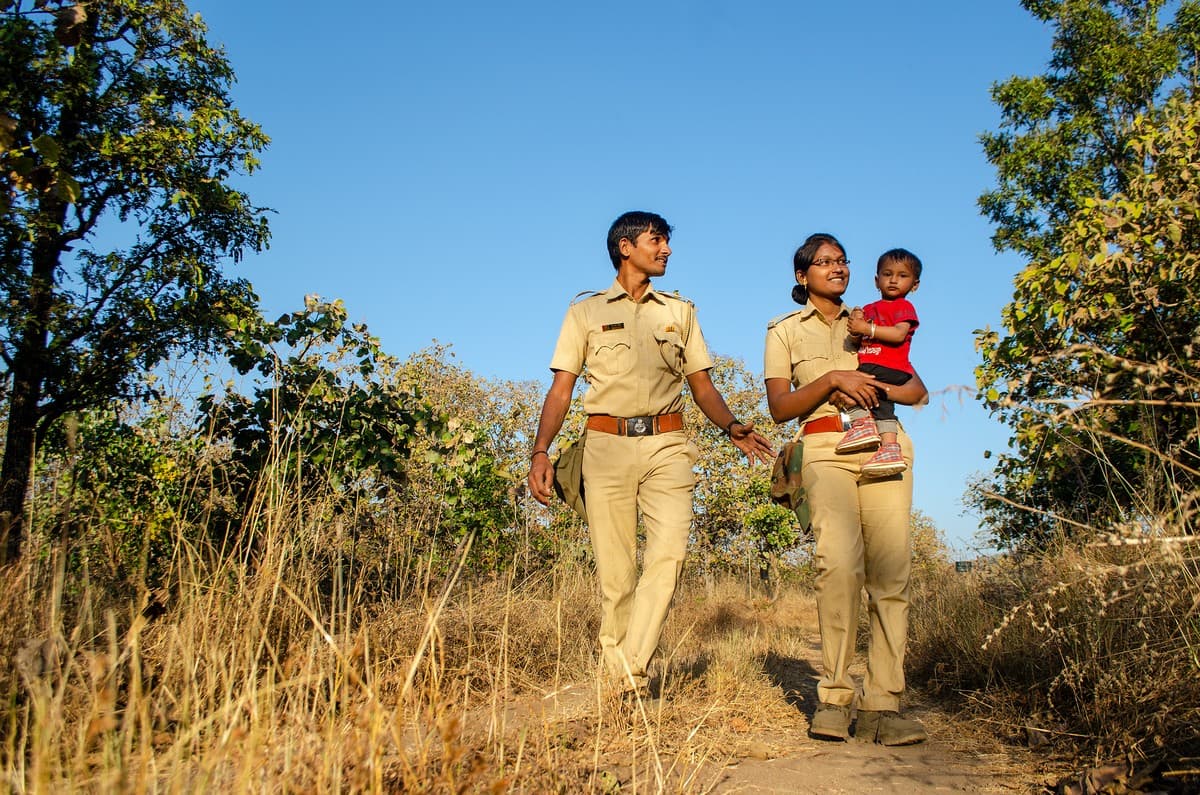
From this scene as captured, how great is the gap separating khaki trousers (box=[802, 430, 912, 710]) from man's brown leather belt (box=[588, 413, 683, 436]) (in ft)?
A: 2.40

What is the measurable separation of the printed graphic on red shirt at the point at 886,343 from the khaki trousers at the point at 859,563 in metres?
0.36

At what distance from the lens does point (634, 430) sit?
4.46m

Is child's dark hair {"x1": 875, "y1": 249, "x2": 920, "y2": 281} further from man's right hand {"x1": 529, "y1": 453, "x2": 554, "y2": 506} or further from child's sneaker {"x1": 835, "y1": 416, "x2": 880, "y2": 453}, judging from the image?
man's right hand {"x1": 529, "y1": 453, "x2": 554, "y2": 506}

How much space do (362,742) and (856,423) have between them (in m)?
2.75

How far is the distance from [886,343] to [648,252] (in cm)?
130

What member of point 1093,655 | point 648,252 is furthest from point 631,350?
point 1093,655

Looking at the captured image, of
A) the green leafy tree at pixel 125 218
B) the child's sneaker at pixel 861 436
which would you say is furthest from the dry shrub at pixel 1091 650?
the green leafy tree at pixel 125 218

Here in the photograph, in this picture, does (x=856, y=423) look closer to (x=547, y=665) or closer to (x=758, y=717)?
(x=758, y=717)

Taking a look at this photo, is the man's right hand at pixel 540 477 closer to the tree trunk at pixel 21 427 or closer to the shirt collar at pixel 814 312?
the shirt collar at pixel 814 312

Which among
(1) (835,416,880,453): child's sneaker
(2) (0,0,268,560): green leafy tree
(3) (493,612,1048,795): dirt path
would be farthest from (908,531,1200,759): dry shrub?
(2) (0,0,268,560): green leafy tree

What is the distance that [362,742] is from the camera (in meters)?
2.18

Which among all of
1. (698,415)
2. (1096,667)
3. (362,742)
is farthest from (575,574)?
(698,415)

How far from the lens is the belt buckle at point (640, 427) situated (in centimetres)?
446

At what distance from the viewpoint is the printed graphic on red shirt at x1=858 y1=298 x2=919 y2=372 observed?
4355mm
